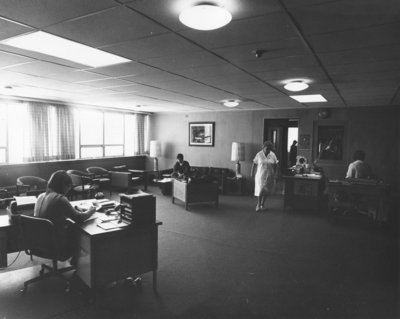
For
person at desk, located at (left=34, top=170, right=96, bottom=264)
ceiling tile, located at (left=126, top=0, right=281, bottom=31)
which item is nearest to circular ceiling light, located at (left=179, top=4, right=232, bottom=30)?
ceiling tile, located at (left=126, top=0, right=281, bottom=31)

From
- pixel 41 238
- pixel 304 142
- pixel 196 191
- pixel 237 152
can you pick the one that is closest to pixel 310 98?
pixel 304 142

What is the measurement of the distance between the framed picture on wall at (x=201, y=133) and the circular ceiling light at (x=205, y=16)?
773 centimetres

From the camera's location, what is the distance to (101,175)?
873 centimetres

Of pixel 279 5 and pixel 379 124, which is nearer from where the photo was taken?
pixel 279 5

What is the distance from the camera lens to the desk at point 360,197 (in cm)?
570

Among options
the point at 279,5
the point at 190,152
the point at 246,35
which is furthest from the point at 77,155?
the point at 279,5

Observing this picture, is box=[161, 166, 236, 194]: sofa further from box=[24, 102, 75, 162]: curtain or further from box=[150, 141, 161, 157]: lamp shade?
box=[24, 102, 75, 162]: curtain

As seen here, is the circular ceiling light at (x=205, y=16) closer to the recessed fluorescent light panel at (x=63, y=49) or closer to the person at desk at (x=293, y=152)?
the recessed fluorescent light panel at (x=63, y=49)

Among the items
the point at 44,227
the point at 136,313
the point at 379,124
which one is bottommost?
the point at 136,313

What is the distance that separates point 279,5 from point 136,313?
280 centimetres

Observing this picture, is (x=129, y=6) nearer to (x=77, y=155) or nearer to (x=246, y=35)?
(x=246, y=35)

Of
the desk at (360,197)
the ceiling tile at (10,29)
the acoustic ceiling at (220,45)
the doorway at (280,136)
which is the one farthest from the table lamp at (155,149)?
the ceiling tile at (10,29)

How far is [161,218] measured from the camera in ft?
20.1

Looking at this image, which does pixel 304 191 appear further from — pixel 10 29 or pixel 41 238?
pixel 10 29
